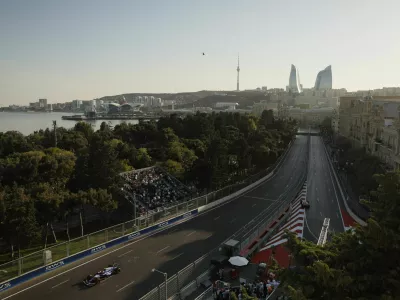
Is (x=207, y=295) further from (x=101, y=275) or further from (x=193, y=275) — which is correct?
(x=101, y=275)

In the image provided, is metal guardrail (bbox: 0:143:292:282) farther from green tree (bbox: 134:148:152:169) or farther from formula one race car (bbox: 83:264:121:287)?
green tree (bbox: 134:148:152:169)

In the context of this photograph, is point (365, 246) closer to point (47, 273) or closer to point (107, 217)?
point (47, 273)

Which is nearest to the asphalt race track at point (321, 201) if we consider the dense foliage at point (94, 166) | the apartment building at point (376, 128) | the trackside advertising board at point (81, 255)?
the apartment building at point (376, 128)

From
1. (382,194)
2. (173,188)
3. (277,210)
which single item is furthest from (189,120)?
(382,194)

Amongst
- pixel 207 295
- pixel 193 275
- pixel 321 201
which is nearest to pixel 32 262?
pixel 193 275

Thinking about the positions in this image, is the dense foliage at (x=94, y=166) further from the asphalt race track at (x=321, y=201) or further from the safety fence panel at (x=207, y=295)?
the safety fence panel at (x=207, y=295)

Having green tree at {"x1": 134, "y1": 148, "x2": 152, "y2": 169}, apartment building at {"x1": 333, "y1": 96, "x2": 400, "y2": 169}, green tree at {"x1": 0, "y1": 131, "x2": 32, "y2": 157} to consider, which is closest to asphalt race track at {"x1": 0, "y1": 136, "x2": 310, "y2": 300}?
green tree at {"x1": 134, "y1": 148, "x2": 152, "y2": 169}
